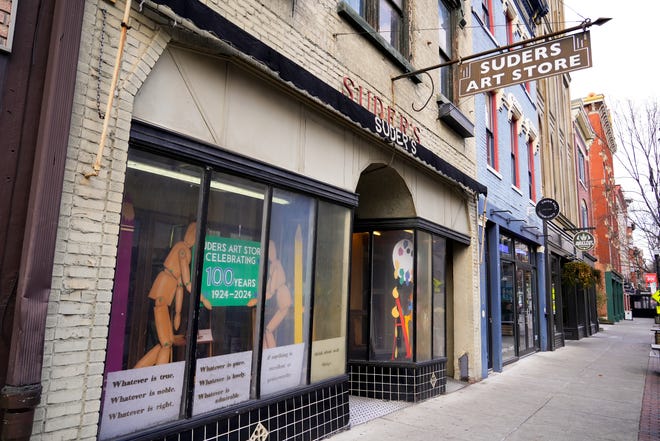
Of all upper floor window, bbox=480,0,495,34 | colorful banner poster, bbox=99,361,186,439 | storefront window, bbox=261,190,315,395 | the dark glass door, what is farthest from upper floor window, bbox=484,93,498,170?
colorful banner poster, bbox=99,361,186,439

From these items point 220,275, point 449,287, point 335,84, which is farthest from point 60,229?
point 449,287

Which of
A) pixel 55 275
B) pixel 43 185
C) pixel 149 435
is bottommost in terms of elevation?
pixel 149 435

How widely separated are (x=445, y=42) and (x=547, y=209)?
295 inches

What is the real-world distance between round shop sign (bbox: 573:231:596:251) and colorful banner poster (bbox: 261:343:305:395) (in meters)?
17.5

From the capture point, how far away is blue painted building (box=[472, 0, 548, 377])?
434 inches

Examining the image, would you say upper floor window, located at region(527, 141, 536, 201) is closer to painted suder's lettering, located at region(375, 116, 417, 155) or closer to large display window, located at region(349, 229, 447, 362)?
large display window, located at region(349, 229, 447, 362)

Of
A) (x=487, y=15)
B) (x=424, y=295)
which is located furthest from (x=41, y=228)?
(x=487, y=15)

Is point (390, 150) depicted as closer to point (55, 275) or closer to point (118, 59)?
point (118, 59)

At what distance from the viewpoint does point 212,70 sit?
14.0 feet

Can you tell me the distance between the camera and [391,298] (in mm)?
7922

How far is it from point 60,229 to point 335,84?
3.88m

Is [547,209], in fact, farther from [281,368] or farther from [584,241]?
[281,368]

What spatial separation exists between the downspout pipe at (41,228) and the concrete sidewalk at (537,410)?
142 inches

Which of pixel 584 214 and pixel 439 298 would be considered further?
pixel 584 214
